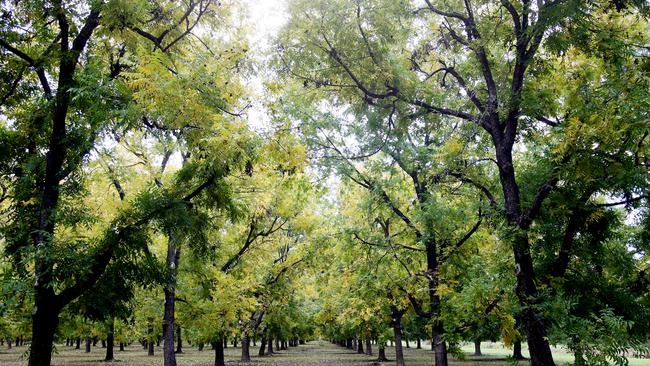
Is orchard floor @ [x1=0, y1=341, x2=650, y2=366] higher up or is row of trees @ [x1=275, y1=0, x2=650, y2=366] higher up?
row of trees @ [x1=275, y1=0, x2=650, y2=366]

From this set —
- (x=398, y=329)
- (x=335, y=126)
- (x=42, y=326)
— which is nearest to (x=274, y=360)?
(x=398, y=329)

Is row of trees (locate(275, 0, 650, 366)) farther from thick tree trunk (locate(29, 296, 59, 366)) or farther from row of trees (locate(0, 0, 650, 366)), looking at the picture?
thick tree trunk (locate(29, 296, 59, 366))

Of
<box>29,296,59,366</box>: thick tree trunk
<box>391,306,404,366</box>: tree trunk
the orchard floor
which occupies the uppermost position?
<box>29,296,59,366</box>: thick tree trunk

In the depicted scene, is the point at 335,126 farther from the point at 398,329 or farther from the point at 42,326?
the point at 398,329

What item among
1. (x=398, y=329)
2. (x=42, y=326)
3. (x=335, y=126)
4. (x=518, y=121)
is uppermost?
(x=335, y=126)

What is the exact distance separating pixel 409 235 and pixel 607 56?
913 centimetres

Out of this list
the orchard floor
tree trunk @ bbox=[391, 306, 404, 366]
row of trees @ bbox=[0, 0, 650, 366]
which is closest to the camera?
row of trees @ bbox=[0, 0, 650, 366]

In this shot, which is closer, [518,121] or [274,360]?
Answer: [518,121]

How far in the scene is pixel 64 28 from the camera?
6.89m

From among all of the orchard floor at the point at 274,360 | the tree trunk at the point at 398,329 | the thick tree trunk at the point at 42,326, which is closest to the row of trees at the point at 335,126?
the thick tree trunk at the point at 42,326

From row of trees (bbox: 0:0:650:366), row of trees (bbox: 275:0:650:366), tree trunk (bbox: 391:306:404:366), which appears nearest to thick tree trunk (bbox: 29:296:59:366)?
row of trees (bbox: 0:0:650:366)

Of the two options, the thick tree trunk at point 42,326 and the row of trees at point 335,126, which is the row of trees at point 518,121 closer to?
the row of trees at point 335,126

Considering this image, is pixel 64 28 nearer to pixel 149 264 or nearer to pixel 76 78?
pixel 76 78

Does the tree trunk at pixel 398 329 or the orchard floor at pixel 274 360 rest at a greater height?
the tree trunk at pixel 398 329
